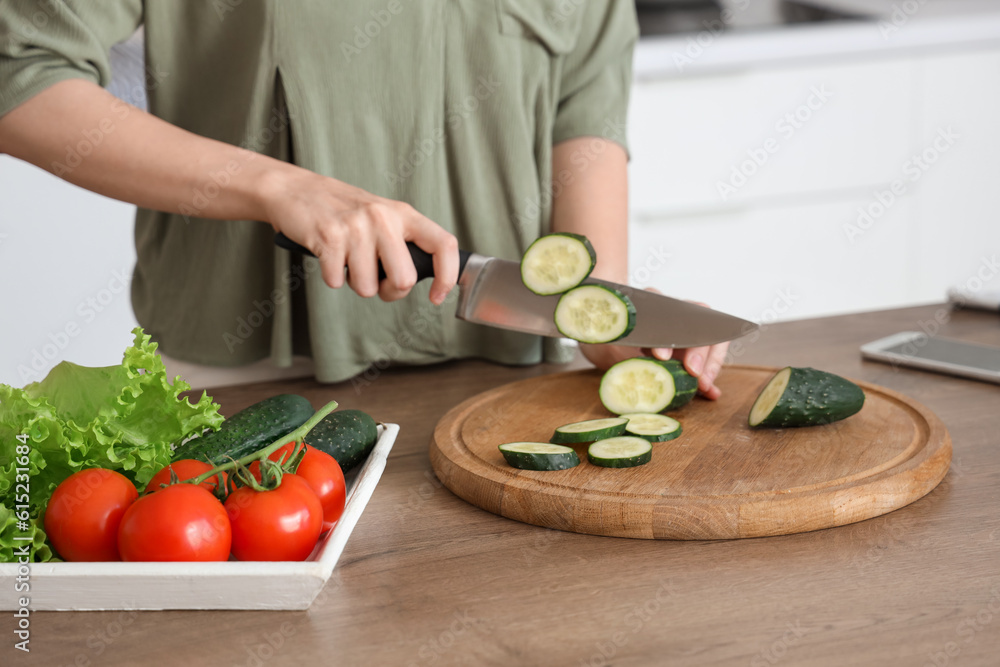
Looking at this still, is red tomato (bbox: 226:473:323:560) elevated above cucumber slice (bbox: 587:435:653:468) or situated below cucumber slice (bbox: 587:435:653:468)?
above

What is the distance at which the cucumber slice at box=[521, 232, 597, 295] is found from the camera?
1304 millimetres

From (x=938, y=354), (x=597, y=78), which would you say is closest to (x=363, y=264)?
(x=597, y=78)

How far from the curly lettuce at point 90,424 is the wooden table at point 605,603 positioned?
143mm

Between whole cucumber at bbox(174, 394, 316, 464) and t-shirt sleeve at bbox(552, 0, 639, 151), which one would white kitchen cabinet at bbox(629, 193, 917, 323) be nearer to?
t-shirt sleeve at bbox(552, 0, 639, 151)

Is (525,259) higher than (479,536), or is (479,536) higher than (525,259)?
(525,259)

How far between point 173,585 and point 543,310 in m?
0.71

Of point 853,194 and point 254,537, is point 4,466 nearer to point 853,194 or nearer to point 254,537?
point 254,537

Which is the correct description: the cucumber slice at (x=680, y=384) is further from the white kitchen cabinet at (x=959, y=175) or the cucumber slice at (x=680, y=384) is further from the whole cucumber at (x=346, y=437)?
the white kitchen cabinet at (x=959, y=175)

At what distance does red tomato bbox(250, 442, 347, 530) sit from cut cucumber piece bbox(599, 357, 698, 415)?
18.1 inches

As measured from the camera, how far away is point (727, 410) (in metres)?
1.27

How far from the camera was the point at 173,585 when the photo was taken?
0.81 meters

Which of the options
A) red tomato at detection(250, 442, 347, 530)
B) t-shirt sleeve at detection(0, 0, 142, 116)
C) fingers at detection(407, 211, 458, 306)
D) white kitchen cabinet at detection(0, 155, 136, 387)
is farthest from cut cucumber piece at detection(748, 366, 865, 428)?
white kitchen cabinet at detection(0, 155, 136, 387)

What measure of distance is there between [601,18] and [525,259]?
0.58 metres

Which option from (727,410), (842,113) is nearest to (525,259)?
(727,410)
